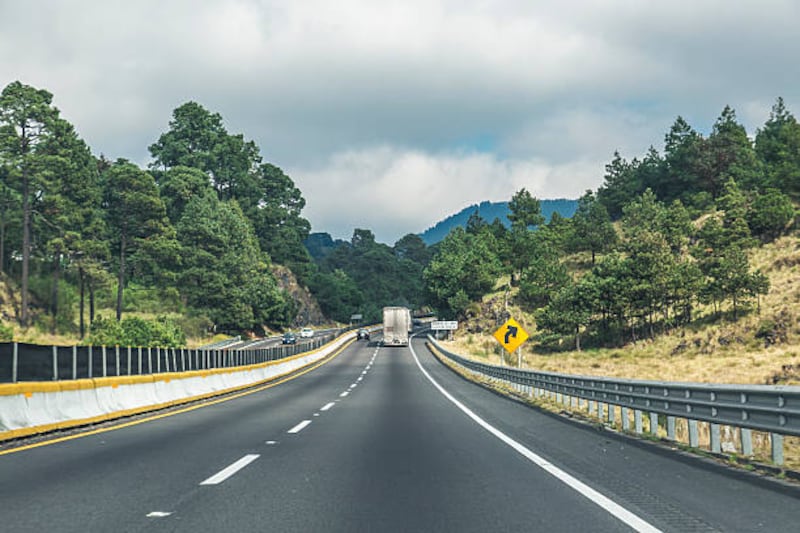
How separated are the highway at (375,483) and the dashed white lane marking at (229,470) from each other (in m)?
0.02

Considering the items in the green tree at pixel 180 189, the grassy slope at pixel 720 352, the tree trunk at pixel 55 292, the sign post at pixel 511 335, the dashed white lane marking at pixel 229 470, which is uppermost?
the green tree at pixel 180 189

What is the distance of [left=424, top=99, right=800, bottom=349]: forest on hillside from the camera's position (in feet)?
274

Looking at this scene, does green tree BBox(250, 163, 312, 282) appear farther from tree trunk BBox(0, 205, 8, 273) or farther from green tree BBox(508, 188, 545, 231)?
tree trunk BBox(0, 205, 8, 273)

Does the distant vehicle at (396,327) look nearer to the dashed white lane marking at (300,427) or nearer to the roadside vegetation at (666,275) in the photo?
the roadside vegetation at (666,275)

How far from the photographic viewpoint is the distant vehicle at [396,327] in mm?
79438

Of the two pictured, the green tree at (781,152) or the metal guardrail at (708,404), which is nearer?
the metal guardrail at (708,404)

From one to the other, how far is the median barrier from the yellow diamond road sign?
11288 mm

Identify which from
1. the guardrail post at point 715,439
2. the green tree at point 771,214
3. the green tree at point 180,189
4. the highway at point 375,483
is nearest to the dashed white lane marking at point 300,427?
the highway at point 375,483

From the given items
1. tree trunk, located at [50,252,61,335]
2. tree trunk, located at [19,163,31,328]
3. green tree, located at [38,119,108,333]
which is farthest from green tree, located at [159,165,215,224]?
tree trunk, located at [19,163,31,328]

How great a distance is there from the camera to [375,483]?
745 centimetres

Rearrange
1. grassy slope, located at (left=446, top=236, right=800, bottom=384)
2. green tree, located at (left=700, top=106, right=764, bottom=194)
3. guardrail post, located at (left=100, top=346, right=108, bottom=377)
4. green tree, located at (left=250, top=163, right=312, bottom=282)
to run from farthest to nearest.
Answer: green tree, located at (left=250, top=163, right=312, bottom=282) < green tree, located at (left=700, top=106, right=764, bottom=194) < grassy slope, located at (left=446, top=236, right=800, bottom=384) < guardrail post, located at (left=100, top=346, right=108, bottom=377)

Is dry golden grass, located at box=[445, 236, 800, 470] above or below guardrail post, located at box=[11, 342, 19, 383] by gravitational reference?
below

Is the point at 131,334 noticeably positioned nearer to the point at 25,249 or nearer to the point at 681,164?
the point at 25,249

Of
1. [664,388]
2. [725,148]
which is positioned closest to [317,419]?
[664,388]
